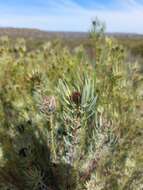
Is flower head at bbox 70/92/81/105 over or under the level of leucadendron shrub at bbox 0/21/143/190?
over

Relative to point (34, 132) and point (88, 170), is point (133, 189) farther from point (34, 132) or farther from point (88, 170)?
point (34, 132)

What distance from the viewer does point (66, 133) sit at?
135 inches

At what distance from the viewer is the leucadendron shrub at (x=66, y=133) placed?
357 cm

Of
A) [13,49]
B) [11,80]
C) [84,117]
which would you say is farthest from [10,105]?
[84,117]

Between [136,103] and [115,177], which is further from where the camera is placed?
[136,103]

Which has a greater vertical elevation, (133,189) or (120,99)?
(120,99)

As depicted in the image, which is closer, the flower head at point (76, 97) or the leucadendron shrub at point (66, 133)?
the flower head at point (76, 97)

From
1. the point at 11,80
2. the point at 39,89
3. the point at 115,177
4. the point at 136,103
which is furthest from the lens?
the point at 11,80

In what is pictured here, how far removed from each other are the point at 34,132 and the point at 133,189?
928 mm

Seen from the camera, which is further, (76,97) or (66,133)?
(66,133)

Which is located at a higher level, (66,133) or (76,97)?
(76,97)

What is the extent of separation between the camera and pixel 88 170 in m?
3.74

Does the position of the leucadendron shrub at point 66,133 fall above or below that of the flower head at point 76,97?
below

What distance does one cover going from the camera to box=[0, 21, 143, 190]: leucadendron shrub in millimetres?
3568
